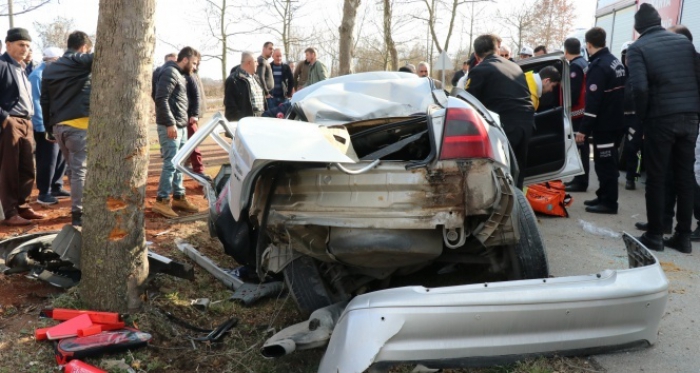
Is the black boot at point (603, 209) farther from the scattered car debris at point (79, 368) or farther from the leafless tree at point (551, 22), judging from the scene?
the leafless tree at point (551, 22)

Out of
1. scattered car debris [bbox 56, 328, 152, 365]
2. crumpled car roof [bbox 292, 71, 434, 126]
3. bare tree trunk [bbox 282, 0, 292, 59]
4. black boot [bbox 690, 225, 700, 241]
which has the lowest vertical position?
scattered car debris [bbox 56, 328, 152, 365]

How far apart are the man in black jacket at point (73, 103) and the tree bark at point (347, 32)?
250 inches

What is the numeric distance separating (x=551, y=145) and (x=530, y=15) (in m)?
28.8

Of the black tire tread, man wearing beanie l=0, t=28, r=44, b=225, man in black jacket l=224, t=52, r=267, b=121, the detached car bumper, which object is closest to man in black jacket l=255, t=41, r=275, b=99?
man in black jacket l=224, t=52, r=267, b=121

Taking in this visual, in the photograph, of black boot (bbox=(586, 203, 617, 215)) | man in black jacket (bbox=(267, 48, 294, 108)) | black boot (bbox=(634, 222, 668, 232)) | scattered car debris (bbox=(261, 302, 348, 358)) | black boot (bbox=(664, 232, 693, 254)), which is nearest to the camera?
scattered car debris (bbox=(261, 302, 348, 358))

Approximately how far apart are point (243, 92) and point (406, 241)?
5557mm

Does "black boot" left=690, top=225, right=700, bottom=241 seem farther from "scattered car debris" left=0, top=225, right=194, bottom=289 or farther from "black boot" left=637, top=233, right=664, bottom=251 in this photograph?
"scattered car debris" left=0, top=225, right=194, bottom=289

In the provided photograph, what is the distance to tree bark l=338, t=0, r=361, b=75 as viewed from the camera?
11258 millimetres

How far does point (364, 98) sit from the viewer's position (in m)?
4.15

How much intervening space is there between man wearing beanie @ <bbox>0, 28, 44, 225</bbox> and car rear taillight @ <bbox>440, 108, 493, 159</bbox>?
4899 mm

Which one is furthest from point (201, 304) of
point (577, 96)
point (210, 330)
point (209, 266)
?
point (577, 96)

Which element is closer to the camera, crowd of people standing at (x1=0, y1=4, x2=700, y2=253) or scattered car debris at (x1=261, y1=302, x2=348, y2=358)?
scattered car debris at (x1=261, y1=302, x2=348, y2=358)

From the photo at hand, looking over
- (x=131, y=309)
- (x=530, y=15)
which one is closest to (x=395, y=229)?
(x=131, y=309)

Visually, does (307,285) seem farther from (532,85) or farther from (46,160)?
(46,160)
